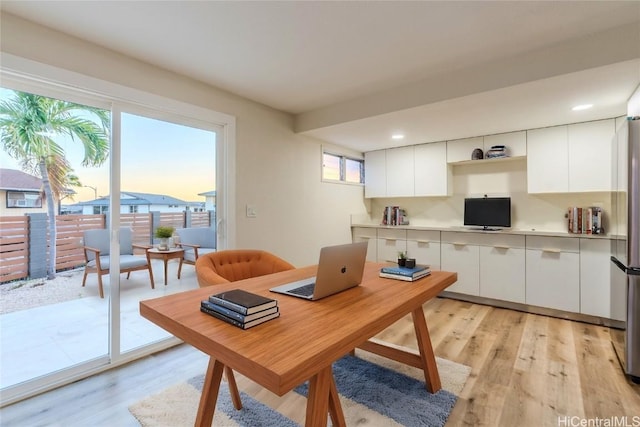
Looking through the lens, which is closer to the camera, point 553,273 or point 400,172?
point 553,273

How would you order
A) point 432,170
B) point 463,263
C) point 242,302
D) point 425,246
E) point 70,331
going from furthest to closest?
point 432,170 < point 425,246 < point 463,263 < point 70,331 < point 242,302

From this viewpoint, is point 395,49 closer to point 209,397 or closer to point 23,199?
point 209,397

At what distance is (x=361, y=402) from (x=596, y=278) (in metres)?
2.74

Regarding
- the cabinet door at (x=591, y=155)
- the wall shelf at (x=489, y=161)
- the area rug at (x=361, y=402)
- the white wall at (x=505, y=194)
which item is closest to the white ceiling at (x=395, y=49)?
the cabinet door at (x=591, y=155)

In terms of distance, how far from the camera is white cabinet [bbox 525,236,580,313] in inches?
120

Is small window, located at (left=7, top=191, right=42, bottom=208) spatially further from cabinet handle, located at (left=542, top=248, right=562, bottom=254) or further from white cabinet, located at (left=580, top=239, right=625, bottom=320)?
white cabinet, located at (left=580, top=239, right=625, bottom=320)

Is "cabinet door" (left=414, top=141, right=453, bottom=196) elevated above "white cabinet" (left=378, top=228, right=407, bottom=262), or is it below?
above

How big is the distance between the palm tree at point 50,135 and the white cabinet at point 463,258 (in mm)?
3665

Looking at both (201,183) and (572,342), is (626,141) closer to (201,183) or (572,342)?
(572,342)

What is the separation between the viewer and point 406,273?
1.73 m

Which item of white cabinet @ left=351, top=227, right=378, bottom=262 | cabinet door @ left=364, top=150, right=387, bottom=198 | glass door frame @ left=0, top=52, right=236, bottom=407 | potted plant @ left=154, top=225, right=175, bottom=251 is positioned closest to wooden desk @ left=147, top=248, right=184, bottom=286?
potted plant @ left=154, top=225, right=175, bottom=251

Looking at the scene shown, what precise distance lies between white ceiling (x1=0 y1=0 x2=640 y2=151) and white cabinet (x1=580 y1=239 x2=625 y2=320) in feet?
4.20

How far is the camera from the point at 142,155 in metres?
2.45

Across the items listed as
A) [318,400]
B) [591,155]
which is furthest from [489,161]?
[318,400]
